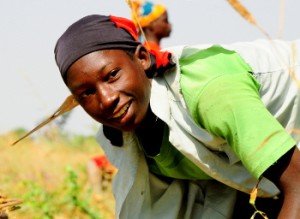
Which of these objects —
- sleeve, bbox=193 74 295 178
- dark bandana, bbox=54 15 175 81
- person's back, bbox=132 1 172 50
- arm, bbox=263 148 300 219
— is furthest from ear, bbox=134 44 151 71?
person's back, bbox=132 1 172 50

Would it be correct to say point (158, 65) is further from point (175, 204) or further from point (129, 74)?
point (175, 204)

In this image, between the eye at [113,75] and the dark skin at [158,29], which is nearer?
the eye at [113,75]

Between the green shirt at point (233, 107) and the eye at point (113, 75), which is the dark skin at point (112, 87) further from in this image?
the green shirt at point (233, 107)

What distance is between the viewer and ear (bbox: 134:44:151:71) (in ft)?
10.0

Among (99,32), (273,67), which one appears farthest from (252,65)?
(99,32)

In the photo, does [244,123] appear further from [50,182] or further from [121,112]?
[50,182]

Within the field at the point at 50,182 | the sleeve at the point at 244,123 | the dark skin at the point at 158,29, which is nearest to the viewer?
the sleeve at the point at 244,123

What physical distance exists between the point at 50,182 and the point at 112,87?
4361mm

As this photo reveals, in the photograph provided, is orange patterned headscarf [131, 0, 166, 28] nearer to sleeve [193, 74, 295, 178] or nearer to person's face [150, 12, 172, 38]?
person's face [150, 12, 172, 38]

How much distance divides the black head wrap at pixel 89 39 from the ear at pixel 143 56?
21mm

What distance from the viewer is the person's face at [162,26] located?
22.8 feet

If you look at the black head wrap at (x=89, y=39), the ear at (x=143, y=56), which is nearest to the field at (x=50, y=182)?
the black head wrap at (x=89, y=39)

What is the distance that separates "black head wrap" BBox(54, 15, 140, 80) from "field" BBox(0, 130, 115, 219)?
59 cm

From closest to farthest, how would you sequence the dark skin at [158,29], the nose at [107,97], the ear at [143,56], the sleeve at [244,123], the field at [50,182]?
1. the sleeve at [244,123]
2. the nose at [107,97]
3. the ear at [143,56]
4. the field at [50,182]
5. the dark skin at [158,29]
